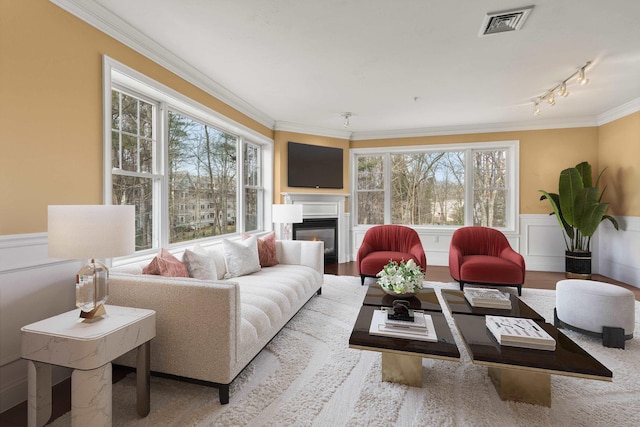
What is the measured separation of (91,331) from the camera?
58.4 inches

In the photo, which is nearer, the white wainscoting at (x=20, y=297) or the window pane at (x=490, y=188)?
the white wainscoting at (x=20, y=297)

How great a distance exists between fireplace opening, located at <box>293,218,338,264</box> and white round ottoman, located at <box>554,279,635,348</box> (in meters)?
3.79

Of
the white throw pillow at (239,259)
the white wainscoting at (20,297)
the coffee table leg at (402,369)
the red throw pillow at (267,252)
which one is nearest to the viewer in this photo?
the white wainscoting at (20,297)

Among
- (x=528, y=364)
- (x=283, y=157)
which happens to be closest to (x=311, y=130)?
(x=283, y=157)

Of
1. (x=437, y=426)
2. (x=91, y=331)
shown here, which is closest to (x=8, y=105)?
(x=91, y=331)

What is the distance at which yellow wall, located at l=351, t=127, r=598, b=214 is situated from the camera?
5.07 m

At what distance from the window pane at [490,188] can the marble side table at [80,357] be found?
5.81 metres

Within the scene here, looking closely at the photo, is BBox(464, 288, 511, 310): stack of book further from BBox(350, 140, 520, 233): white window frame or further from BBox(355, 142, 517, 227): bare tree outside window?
BBox(355, 142, 517, 227): bare tree outside window

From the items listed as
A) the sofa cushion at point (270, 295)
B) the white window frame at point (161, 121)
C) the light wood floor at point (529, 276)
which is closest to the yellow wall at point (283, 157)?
the white window frame at point (161, 121)

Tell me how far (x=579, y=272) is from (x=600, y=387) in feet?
11.4

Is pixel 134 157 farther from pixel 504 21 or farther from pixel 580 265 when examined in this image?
Result: pixel 580 265

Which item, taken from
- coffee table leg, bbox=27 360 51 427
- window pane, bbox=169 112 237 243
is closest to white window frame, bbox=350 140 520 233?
window pane, bbox=169 112 237 243

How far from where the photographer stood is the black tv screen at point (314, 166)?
18.1 feet

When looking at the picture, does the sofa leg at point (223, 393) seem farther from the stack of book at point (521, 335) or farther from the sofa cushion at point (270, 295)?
the stack of book at point (521, 335)
